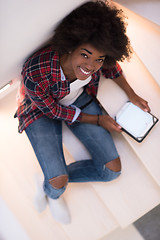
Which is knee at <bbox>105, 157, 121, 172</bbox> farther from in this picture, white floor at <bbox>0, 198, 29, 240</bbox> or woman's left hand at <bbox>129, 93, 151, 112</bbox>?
white floor at <bbox>0, 198, 29, 240</bbox>

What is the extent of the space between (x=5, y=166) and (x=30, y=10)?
3.49 feet

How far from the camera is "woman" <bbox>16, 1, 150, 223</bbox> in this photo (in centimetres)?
95

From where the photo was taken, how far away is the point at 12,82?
1.30 m

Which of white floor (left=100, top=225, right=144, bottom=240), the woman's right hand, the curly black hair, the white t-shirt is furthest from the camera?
white floor (left=100, top=225, right=144, bottom=240)

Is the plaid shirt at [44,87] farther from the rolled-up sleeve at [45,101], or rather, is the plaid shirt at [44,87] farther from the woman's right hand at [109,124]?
the woman's right hand at [109,124]

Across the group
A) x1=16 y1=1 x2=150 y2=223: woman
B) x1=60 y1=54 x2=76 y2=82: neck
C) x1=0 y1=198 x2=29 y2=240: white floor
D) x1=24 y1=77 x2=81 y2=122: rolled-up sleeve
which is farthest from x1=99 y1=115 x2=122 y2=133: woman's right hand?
x1=0 y1=198 x2=29 y2=240: white floor

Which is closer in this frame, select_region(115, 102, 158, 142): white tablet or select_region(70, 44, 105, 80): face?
select_region(70, 44, 105, 80): face

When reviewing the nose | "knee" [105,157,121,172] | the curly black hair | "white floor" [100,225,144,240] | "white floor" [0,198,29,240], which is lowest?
"white floor" [100,225,144,240]

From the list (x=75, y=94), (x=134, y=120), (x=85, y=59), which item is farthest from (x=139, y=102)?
(x=85, y=59)

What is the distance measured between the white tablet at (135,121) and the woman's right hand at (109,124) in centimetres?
2

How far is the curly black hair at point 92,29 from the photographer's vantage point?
92 cm

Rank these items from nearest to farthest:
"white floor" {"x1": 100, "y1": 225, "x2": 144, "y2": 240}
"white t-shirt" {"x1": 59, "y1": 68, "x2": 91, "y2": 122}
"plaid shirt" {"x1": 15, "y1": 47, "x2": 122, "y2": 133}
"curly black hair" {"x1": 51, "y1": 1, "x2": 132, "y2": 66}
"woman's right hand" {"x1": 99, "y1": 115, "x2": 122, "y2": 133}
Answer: "curly black hair" {"x1": 51, "y1": 1, "x2": 132, "y2": 66} → "plaid shirt" {"x1": 15, "y1": 47, "x2": 122, "y2": 133} → "white t-shirt" {"x1": 59, "y1": 68, "x2": 91, "y2": 122} → "woman's right hand" {"x1": 99, "y1": 115, "x2": 122, "y2": 133} → "white floor" {"x1": 100, "y1": 225, "x2": 144, "y2": 240}

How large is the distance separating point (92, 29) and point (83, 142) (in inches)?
25.8

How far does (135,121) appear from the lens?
1275mm
